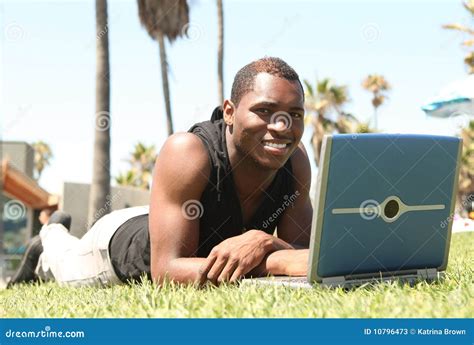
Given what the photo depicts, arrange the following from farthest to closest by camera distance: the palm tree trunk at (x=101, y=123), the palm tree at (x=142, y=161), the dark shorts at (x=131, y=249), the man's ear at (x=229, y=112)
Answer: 1. the palm tree at (x=142, y=161)
2. the palm tree trunk at (x=101, y=123)
3. the dark shorts at (x=131, y=249)
4. the man's ear at (x=229, y=112)

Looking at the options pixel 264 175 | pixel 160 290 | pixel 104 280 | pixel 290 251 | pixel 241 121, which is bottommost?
pixel 104 280

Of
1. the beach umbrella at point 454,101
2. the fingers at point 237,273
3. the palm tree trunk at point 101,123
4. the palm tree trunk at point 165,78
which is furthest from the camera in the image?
the palm tree trunk at point 165,78

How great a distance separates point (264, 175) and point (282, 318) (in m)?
1.52

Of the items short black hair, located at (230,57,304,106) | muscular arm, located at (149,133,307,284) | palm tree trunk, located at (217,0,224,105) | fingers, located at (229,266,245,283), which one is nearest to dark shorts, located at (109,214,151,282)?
muscular arm, located at (149,133,307,284)

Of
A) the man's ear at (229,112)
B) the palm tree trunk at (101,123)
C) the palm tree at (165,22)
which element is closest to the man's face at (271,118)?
the man's ear at (229,112)

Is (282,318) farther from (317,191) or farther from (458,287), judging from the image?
(458,287)

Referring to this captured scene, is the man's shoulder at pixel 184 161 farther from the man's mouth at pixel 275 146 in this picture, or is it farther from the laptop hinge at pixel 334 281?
the laptop hinge at pixel 334 281

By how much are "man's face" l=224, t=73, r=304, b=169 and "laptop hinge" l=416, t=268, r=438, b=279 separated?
941 mm

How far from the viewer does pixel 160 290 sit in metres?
3.33

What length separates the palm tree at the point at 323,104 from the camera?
34781 millimetres

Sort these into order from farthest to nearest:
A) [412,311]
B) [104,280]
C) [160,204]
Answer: [104,280]
[160,204]
[412,311]

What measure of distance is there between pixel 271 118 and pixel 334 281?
91 centimetres

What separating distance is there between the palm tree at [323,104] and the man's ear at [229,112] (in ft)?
102
